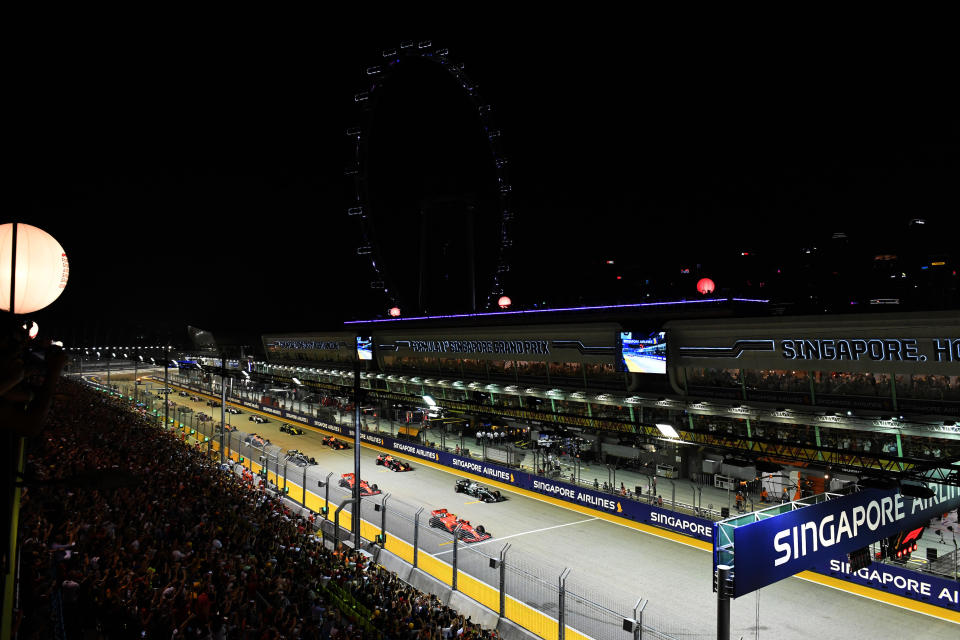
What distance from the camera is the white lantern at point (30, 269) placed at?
389cm

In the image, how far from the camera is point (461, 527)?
23.3 metres

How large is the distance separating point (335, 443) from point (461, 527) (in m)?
23.7

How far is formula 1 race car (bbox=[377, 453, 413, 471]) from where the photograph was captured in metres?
36.5

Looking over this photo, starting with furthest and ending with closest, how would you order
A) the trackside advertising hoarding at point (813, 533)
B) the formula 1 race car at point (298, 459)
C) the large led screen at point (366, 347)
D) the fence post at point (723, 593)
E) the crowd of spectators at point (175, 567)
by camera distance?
the large led screen at point (366, 347), the formula 1 race car at point (298, 459), the trackside advertising hoarding at point (813, 533), the fence post at point (723, 593), the crowd of spectators at point (175, 567)

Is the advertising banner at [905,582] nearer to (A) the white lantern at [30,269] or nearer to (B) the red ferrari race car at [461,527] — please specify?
(B) the red ferrari race car at [461,527]

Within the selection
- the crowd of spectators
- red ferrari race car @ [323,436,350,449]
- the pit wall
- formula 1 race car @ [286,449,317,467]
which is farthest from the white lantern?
red ferrari race car @ [323,436,350,449]

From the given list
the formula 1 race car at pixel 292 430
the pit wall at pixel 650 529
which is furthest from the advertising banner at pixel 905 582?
the formula 1 race car at pixel 292 430

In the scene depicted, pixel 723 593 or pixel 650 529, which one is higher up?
pixel 723 593

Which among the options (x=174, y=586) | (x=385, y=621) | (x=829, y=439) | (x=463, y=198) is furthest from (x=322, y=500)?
(x=463, y=198)

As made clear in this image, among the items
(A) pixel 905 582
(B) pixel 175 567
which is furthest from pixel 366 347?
(B) pixel 175 567

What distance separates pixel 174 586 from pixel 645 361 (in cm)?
2662

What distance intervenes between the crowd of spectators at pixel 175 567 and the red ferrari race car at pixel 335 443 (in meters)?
26.6

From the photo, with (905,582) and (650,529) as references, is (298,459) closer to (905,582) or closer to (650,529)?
(650,529)

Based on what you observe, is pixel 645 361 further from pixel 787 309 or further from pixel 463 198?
pixel 463 198
